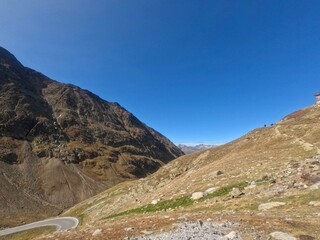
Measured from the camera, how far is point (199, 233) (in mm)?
15078

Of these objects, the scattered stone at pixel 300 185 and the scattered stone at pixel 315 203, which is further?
the scattered stone at pixel 300 185

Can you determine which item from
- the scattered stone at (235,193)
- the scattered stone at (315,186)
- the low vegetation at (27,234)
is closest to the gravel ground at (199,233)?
the scattered stone at (235,193)

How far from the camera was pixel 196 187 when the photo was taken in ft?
114

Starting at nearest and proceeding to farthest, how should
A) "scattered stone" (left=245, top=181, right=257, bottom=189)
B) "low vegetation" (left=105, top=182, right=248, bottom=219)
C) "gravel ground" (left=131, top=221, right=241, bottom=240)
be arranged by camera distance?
1. "gravel ground" (left=131, top=221, right=241, bottom=240)
2. "scattered stone" (left=245, top=181, right=257, bottom=189)
3. "low vegetation" (left=105, top=182, right=248, bottom=219)

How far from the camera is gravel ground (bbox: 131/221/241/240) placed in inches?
565

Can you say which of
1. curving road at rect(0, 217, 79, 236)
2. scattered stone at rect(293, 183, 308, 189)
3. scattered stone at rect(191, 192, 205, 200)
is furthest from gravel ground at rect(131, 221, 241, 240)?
curving road at rect(0, 217, 79, 236)

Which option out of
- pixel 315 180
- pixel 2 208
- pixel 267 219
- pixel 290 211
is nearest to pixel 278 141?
pixel 315 180

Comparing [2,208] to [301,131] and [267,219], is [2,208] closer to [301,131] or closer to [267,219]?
[301,131]

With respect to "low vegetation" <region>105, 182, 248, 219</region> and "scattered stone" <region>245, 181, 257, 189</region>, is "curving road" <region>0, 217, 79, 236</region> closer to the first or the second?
"low vegetation" <region>105, 182, 248, 219</region>

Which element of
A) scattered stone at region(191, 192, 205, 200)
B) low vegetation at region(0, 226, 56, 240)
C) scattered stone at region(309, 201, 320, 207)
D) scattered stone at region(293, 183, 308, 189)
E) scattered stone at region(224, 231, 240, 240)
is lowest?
low vegetation at region(0, 226, 56, 240)

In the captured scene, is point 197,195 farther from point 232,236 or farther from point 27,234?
point 27,234

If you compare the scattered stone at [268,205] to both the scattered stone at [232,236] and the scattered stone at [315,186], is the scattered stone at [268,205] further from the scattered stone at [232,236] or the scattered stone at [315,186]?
the scattered stone at [232,236]

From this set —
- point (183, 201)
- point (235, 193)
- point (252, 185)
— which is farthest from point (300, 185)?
point (183, 201)

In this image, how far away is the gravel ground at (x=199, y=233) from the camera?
47.0 feet
